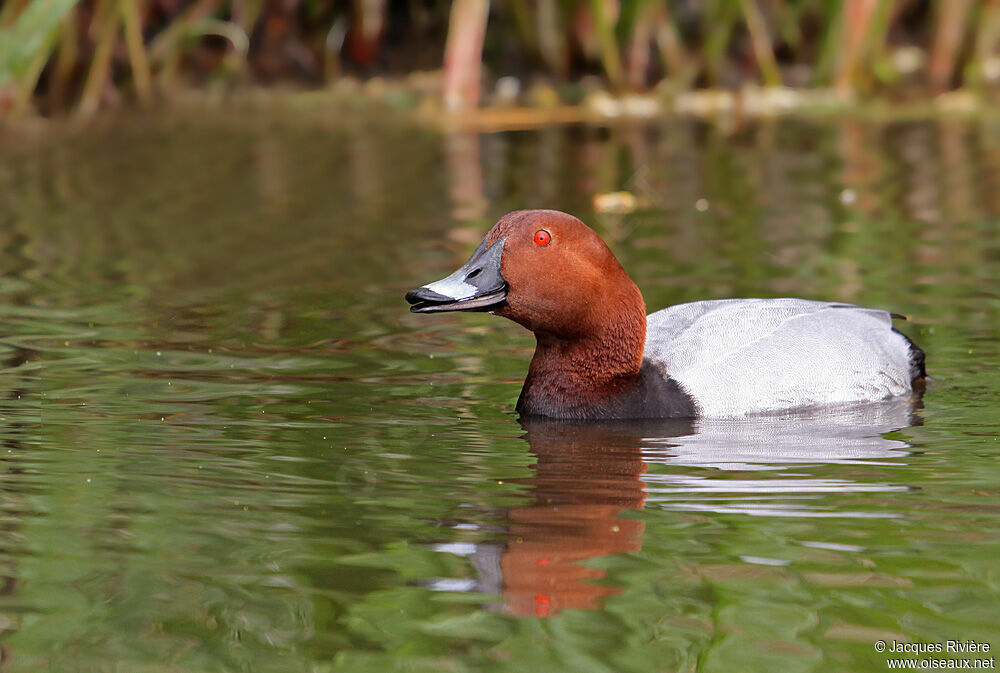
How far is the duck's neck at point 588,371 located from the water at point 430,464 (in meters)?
0.14

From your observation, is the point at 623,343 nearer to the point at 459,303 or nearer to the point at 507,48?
the point at 459,303

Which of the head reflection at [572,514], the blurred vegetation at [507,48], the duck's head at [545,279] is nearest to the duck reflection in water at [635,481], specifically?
the head reflection at [572,514]

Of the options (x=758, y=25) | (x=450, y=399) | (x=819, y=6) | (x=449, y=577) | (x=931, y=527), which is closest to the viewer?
(x=449, y=577)

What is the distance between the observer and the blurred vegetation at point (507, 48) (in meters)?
13.6

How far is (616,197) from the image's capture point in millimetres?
10484

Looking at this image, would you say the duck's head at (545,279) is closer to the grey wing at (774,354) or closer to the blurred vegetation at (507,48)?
the grey wing at (774,354)

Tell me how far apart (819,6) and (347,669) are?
43.2 ft

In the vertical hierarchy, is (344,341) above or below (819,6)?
below

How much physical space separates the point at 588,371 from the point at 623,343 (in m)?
0.16

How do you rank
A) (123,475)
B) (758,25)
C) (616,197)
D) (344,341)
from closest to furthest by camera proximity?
(123,475) < (344,341) < (616,197) < (758,25)

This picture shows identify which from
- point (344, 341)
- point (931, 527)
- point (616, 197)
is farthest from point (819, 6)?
point (931, 527)

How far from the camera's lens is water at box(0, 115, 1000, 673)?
3.63 m

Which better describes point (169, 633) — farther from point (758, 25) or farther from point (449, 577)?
point (758, 25)

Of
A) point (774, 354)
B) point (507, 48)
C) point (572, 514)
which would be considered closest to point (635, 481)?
point (572, 514)
